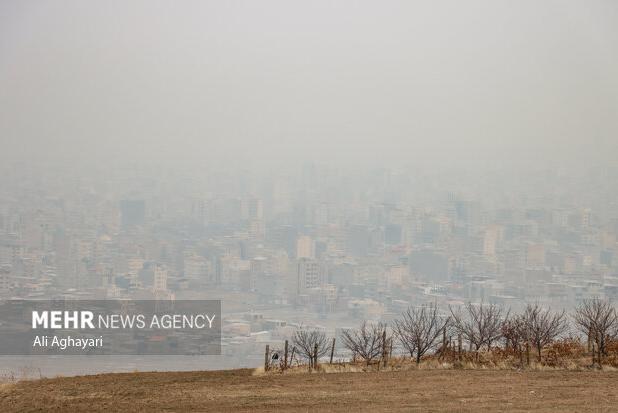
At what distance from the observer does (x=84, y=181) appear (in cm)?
13962

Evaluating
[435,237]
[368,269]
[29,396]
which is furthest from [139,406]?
[435,237]

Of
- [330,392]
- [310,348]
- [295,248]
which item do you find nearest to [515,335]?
[310,348]

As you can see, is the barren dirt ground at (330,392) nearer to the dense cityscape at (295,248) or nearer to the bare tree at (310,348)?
the bare tree at (310,348)

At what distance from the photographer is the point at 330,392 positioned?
1541 centimetres

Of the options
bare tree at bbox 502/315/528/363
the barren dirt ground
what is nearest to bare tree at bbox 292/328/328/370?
the barren dirt ground

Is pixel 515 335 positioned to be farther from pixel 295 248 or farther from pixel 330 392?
pixel 295 248

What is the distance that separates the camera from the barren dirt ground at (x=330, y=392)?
46.3ft

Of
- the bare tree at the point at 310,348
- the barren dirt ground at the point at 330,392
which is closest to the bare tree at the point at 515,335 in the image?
the barren dirt ground at the point at 330,392

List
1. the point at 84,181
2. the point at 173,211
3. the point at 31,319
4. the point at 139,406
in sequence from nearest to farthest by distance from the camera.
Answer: the point at 139,406, the point at 31,319, the point at 173,211, the point at 84,181

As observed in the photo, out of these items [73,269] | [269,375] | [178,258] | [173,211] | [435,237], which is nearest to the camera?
[269,375]

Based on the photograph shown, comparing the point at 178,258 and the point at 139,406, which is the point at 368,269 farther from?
the point at 139,406

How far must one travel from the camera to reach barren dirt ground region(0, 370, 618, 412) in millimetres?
14102

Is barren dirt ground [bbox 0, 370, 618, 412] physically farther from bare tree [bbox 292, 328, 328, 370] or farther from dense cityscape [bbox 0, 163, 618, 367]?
dense cityscape [bbox 0, 163, 618, 367]

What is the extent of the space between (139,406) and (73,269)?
290 ft
